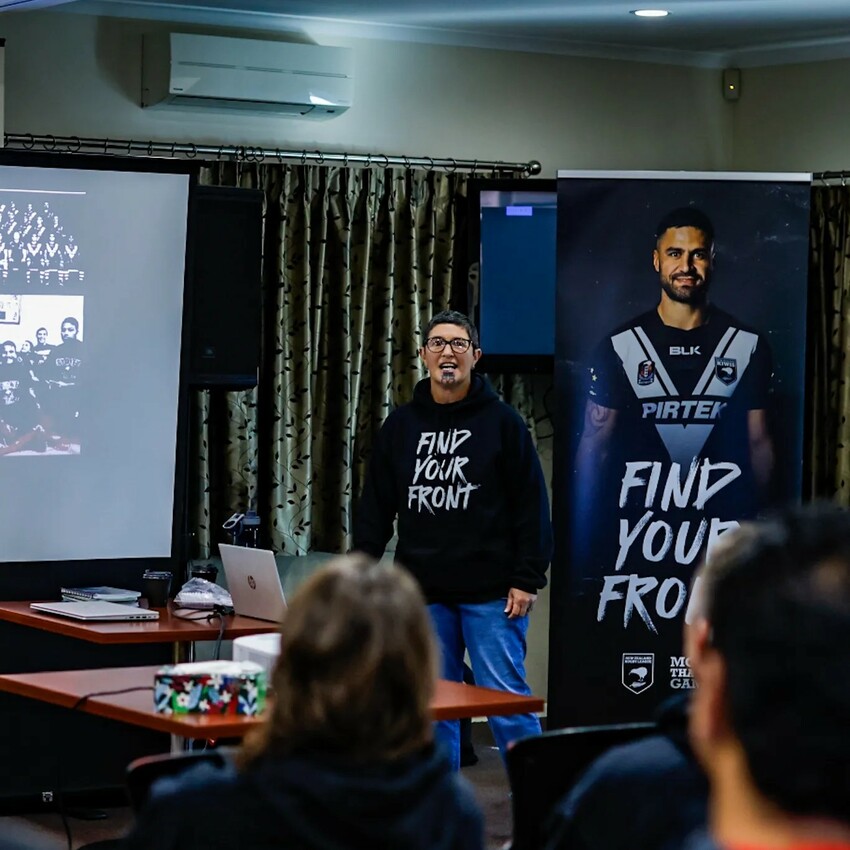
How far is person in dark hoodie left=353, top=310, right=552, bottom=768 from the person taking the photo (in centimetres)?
445

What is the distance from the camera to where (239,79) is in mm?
5527

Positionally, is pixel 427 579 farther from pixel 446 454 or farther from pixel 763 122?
pixel 763 122

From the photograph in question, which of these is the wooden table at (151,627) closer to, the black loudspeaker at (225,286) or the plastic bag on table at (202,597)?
the plastic bag on table at (202,597)

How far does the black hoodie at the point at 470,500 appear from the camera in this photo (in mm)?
4477

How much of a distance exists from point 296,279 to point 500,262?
0.84m

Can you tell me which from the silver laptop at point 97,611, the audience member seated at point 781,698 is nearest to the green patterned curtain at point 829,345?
the silver laptop at point 97,611

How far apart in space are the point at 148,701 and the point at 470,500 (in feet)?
5.43

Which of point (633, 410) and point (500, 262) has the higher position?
point (500, 262)

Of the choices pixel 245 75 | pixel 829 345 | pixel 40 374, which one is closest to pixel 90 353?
pixel 40 374

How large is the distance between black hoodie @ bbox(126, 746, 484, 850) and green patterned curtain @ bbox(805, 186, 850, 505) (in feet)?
14.8

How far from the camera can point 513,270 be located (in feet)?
19.7

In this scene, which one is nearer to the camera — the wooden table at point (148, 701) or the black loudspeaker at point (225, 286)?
the wooden table at point (148, 701)

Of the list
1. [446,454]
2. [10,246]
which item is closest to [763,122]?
[446,454]

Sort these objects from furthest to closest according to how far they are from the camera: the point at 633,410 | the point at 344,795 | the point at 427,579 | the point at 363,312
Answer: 1. the point at 363,312
2. the point at 633,410
3. the point at 427,579
4. the point at 344,795
